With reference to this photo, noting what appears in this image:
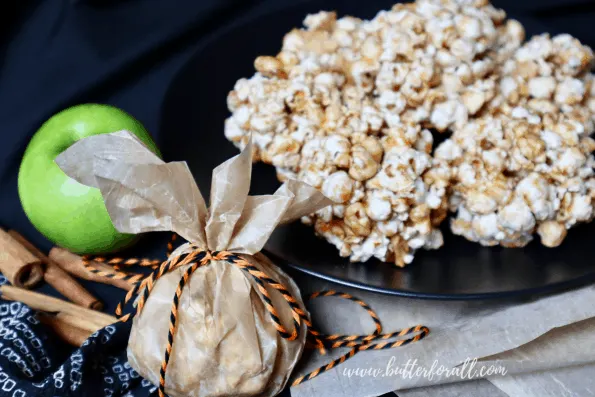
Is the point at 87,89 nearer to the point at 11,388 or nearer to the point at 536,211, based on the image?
the point at 11,388

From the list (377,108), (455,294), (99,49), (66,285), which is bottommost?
(455,294)

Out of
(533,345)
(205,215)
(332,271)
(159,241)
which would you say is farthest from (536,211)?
(159,241)

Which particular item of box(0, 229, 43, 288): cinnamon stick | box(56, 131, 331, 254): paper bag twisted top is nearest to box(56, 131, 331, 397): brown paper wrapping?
box(56, 131, 331, 254): paper bag twisted top

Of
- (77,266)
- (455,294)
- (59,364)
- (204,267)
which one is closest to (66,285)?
(77,266)

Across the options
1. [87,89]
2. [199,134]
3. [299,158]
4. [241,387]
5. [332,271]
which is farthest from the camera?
[87,89]

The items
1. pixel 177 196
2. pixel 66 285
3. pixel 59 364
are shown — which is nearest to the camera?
pixel 177 196

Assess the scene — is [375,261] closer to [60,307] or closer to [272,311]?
[272,311]

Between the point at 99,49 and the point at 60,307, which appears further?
the point at 99,49
